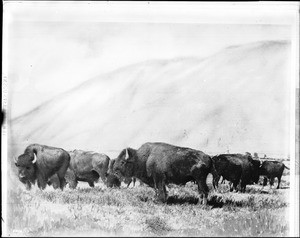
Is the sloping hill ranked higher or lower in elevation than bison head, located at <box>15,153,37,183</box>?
higher

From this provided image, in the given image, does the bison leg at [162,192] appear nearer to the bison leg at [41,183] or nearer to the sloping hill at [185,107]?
the sloping hill at [185,107]

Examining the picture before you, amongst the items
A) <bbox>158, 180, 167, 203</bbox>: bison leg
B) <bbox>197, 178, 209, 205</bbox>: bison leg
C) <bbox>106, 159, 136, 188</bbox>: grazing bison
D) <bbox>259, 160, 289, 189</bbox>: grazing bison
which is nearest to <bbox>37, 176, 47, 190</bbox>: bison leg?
<bbox>106, 159, 136, 188</bbox>: grazing bison

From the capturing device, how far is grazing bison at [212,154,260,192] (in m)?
2.79

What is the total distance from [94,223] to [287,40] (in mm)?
1705

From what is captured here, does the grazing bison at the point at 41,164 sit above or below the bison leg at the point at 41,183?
above

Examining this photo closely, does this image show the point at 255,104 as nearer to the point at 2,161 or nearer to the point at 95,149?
the point at 95,149

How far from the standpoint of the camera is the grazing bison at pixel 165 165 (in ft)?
9.12

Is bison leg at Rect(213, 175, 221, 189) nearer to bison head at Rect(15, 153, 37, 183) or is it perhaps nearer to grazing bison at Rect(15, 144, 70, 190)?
grazing bison at Rect(15, 144, 70, 190)

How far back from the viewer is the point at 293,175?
278 centimetres

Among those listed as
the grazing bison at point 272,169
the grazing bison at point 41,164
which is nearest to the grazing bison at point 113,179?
the grazing bison at point 41,164

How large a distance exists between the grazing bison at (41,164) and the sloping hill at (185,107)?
0.20 ft

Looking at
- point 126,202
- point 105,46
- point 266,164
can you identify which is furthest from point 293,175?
point 105,46

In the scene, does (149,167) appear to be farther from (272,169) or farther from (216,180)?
(272,169)

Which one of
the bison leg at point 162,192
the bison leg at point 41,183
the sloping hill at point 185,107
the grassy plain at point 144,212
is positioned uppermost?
the sloping hill at point 185,107
